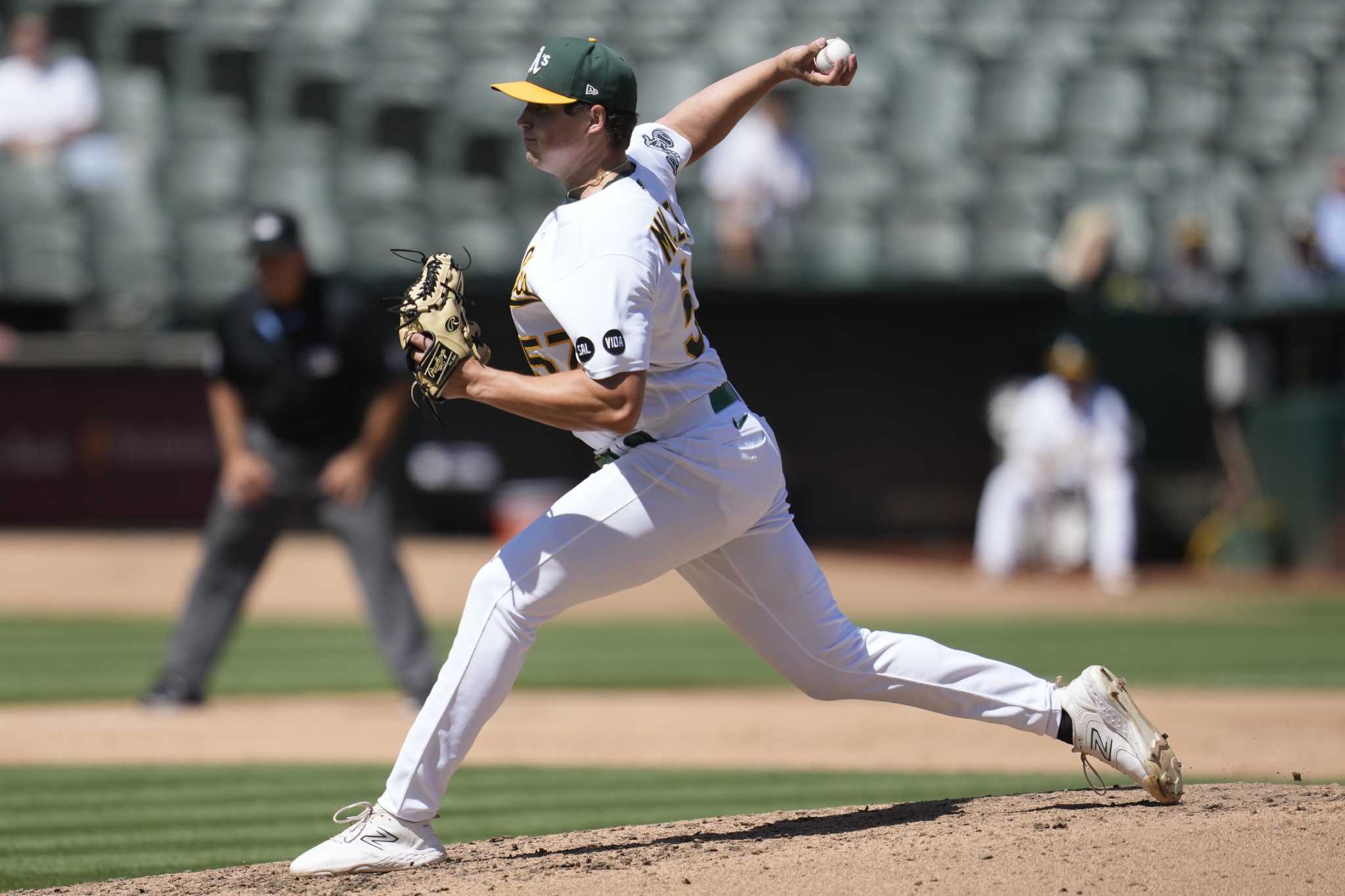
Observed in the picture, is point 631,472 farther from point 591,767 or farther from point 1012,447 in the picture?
point 1012,447

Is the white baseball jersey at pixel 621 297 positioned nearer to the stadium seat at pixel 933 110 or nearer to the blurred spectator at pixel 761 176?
the blurred spectator at pixel 761 176

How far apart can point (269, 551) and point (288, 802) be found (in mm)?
2190

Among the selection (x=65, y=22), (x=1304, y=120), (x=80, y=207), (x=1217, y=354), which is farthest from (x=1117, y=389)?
(x=65, y=22)

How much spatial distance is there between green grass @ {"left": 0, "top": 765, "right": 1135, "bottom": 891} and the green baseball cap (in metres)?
2.01

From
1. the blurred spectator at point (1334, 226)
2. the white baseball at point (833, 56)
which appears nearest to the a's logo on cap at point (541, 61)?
the white baseball at point (833, 56)

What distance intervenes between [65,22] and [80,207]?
2266 millimetres

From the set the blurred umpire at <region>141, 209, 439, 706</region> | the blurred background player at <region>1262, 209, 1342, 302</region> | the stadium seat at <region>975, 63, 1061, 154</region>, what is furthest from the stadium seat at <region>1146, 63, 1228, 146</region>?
the blurred umpire at <region>141, 209, 439, 706</region>

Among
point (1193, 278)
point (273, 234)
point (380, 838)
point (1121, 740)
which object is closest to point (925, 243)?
point (1193, 278)

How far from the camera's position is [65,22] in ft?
51.7

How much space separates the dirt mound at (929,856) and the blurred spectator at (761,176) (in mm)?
10256

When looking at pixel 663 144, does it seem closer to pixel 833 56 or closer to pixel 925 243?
pixel 833 56

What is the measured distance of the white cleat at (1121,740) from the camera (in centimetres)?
413

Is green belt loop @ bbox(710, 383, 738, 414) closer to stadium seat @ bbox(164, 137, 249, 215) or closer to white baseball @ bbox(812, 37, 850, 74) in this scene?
white baseball @ bbox(812, 37, 850, 74)

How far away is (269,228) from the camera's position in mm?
7082
